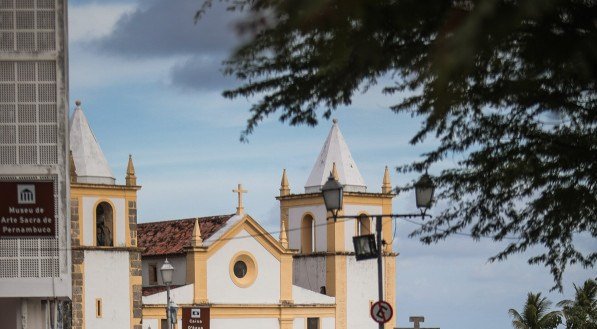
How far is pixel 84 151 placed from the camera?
49281 millimetres

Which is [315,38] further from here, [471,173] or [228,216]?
[228,216]

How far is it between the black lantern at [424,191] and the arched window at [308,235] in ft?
132

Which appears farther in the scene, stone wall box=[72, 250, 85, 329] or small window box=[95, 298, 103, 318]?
small window box=[95, 298, 103, 318]

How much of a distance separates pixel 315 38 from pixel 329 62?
2.57 ft

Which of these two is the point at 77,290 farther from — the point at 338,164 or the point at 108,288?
the point at 338,164

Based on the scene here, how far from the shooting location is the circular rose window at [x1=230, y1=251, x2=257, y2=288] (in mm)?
54688

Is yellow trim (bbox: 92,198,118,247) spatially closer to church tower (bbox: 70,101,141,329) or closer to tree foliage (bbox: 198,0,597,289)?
church tower (bbox: 70,101,141,329)

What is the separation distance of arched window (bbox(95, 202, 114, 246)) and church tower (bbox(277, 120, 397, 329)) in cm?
905

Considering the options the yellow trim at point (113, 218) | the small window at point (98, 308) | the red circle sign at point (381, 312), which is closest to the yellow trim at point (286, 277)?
the yellow trim at point (113, 218)

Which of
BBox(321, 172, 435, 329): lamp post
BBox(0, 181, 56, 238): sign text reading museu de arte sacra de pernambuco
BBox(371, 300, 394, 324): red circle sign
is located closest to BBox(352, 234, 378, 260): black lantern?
BBox(321, 172, 435, 329): lamp post

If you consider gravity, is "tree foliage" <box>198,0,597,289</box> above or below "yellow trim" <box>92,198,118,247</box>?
below

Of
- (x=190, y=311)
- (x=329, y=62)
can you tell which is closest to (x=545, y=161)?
(x=329, y=62)

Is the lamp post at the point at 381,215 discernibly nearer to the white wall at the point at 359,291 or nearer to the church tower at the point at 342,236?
the church tower at the point at 342,236

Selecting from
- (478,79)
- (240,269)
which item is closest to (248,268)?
(240,269)
